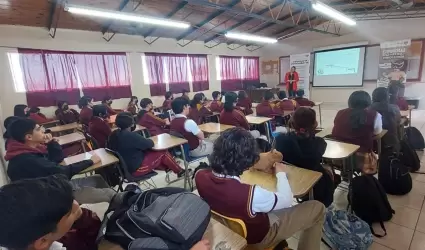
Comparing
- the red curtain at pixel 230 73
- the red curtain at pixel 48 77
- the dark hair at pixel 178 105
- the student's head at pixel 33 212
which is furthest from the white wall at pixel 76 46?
the student's head at pixel 33 212

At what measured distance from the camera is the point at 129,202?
1062mm

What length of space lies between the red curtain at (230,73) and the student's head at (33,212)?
9.57 meters

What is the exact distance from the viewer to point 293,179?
161 centimetres

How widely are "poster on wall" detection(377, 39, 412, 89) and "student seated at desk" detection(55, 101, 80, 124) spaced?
9367mm

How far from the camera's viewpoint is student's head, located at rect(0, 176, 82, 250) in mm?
661

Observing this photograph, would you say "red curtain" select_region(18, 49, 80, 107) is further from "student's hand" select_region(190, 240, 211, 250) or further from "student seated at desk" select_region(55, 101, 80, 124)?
"student's hand" select_region(190, 240, 211, 250)

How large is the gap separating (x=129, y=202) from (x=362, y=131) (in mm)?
2421

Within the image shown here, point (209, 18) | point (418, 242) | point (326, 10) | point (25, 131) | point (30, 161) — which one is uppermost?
point (209, 18)

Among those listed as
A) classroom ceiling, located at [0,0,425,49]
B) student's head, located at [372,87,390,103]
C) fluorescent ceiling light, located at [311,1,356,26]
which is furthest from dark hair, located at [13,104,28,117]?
student's head, located at [372,87,390,103]

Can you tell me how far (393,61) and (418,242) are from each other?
7.91 metres

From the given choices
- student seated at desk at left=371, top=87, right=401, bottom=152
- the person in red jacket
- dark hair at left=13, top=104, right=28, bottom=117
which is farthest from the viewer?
dark hair at left=13, top=104, right=28, bottom=117

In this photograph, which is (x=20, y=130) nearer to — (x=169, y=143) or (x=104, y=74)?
(x=169, y=143)

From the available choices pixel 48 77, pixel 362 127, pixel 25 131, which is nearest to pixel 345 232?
pixel 362 127

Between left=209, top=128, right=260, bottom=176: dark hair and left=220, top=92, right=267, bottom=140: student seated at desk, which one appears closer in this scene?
left=209, top=128, right=260, bottom=176: dark hair
